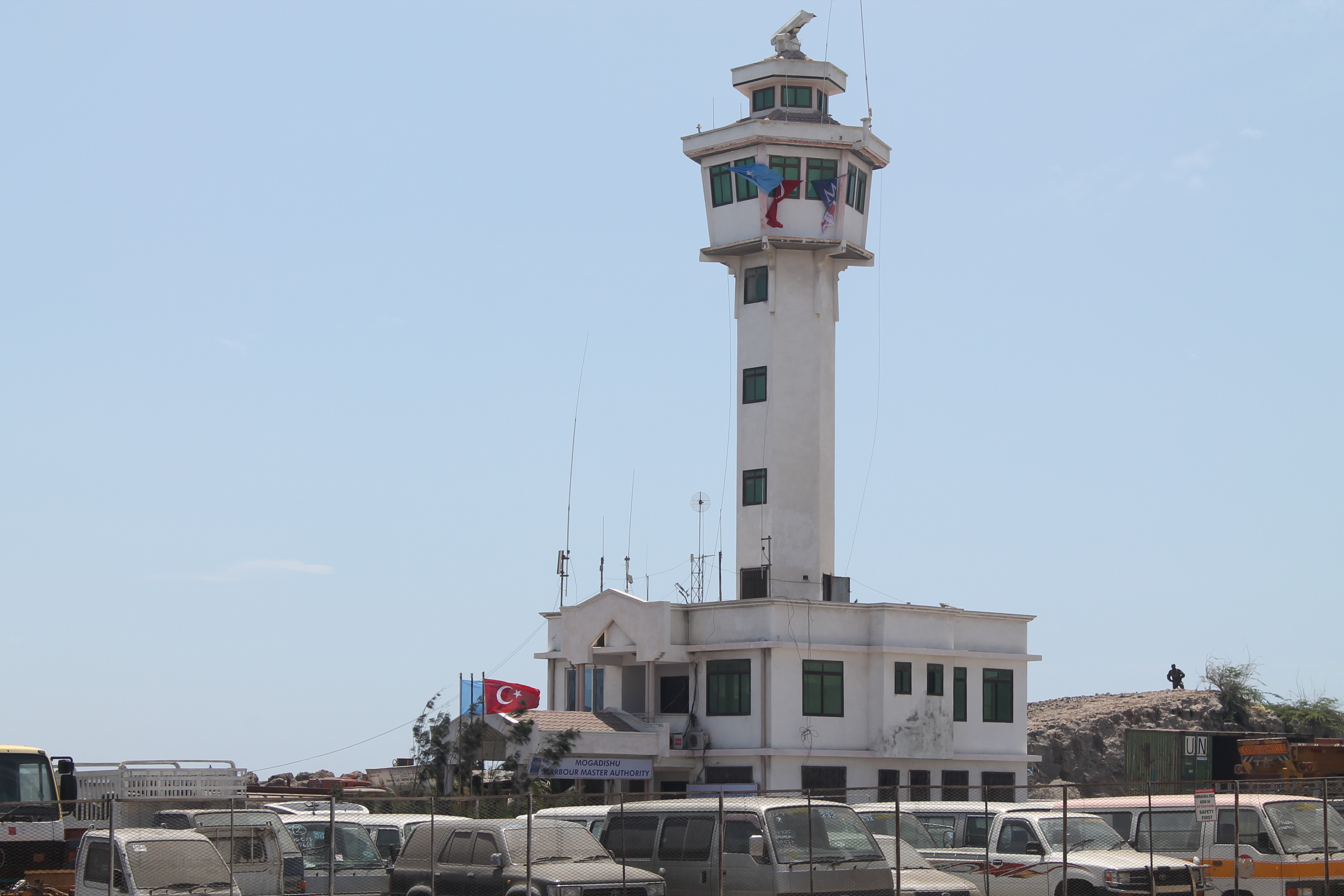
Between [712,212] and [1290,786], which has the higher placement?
[712,212]

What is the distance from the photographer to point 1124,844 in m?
25.5

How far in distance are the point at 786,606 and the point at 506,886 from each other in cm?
2823

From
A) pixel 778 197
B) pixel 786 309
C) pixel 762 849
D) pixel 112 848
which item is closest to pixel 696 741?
pixel 786 309

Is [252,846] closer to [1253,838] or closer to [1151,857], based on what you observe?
[1151,857]

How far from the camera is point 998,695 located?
5369 centimetres

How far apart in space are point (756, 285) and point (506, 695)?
52.8ft

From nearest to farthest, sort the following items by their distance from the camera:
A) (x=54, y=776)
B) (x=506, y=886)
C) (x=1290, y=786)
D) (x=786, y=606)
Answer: (x=506, y=886) → (x=54, y=776) → (x=1290, y=786) → (x=786, y=606)

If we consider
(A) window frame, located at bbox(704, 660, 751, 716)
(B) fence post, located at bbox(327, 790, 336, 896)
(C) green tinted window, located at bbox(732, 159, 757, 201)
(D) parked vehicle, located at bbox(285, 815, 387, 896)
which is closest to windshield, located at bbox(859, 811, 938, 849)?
(D) parked vehicle, located at bbox(285, 815, 387, 896)

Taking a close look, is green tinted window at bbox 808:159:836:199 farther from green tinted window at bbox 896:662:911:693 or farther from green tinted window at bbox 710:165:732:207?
green tinted window at bbox 896:662:911:693

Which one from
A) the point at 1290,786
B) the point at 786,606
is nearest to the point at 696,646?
the point at 786,606

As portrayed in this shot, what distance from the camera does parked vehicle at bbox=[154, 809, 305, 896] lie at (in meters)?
22.2

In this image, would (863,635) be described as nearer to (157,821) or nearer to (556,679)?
(556,679)

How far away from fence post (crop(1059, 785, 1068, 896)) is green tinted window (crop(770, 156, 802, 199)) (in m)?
32.6

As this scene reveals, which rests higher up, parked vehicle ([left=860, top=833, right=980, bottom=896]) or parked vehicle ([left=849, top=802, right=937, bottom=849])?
parked vehicle ([left=849, top=802, right=937, bottom=849])
